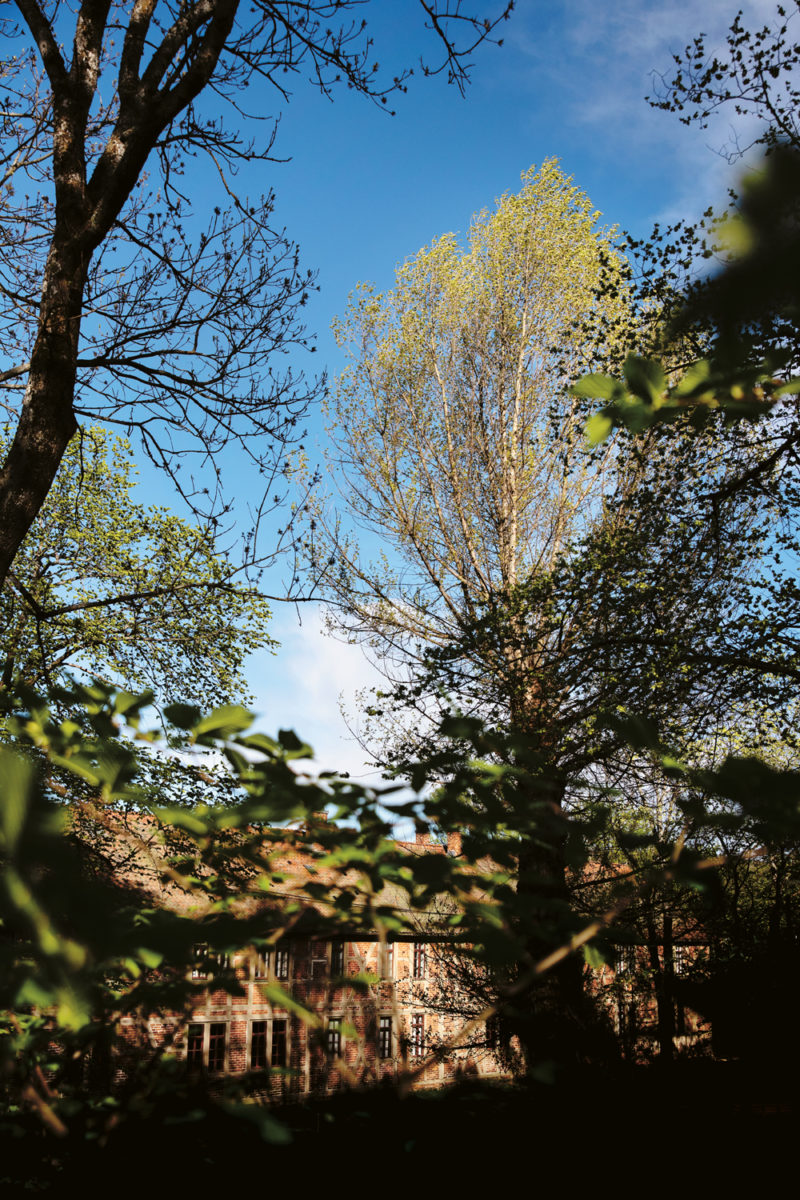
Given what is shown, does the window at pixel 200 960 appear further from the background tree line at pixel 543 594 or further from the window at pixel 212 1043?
the window at pixel 212 1043

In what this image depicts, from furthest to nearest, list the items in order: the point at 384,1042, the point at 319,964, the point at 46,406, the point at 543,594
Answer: the point at 319,964
the point at 384,1042
the point at 543,594
the point at 46,406

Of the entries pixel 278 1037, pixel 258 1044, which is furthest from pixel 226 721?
pixel 278 1037

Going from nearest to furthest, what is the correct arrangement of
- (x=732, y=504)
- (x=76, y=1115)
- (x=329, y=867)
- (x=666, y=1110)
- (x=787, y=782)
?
(x=787, y=782), (x=329, y=867), (x=76, y=1115), (x=666, y=1110), (x=732, y=504)

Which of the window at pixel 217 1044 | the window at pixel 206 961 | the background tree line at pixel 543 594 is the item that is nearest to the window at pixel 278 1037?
the window at pixel 217 1044

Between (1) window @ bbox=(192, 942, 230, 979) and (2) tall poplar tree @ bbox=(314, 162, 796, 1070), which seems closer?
(1) window @ bbox=(192, 942, 230, 979)

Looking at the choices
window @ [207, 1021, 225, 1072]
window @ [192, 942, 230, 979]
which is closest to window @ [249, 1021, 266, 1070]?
window @ [207, 1021, 225, 1072]

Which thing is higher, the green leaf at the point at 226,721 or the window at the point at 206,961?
the green leaf at the point at 226,721

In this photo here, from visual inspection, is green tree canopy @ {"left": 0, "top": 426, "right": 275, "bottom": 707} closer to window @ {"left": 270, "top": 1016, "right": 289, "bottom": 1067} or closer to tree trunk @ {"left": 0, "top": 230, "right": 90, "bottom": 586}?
tree trunk @ {"left": 0, "top": 230, "right": 90, "bottom": 586}

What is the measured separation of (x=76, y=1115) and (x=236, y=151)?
6619 mm

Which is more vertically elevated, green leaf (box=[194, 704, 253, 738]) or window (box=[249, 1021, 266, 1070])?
green leaf (box=[194, 704, 253, 738])

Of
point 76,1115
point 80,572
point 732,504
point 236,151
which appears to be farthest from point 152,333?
point 80,572

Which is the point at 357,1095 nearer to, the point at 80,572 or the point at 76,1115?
the point at 76,1115

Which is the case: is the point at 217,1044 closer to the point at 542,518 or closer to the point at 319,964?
the point at 319,964

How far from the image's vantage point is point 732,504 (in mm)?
10383
